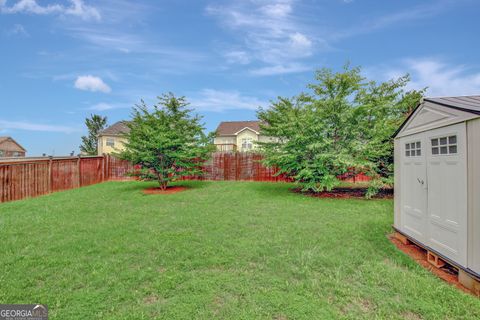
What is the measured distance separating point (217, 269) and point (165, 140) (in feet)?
24.2

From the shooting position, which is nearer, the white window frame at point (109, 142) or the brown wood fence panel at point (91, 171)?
the brown wood fence panel at point (91, 171)

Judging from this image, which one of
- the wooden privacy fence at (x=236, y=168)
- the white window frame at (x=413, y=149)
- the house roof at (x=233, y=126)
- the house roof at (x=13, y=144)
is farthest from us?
the house roof at (x=13, y=144)

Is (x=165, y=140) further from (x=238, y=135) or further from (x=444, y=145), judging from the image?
(x=238, y=135)

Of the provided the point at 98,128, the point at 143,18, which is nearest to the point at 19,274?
the point at 143,18

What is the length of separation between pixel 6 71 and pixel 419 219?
18.7 meters

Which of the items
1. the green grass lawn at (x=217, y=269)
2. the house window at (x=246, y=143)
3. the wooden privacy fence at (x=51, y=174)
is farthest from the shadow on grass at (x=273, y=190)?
the house window at (x=246, y=143)

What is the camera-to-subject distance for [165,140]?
9.34 meters

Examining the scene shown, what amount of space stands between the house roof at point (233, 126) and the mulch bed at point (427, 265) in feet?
83.0

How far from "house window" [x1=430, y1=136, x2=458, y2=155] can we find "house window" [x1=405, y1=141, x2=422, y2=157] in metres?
0.34

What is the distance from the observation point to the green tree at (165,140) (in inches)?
378

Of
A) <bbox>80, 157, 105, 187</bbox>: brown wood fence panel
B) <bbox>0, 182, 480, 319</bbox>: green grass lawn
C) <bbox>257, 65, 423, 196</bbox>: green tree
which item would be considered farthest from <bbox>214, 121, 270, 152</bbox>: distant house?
<bbox>0, 182, 480, 319</bbox>: green grass lawn

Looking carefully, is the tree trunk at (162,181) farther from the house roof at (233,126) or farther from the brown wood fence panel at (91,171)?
the house roof at (233,126)

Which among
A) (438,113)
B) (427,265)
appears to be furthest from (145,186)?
(438,113)

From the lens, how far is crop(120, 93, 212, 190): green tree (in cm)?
959
